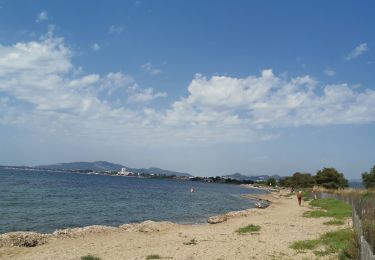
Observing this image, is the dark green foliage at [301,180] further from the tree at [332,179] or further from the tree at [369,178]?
the tree at [369,178]

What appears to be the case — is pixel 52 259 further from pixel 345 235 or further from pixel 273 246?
pixel 345 235

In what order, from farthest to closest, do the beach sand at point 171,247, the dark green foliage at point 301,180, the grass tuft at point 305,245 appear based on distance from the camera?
1. the dark green foliage at point 301,180
2. the grass tuft at point 305,245
3. the beach sand at point 171,247

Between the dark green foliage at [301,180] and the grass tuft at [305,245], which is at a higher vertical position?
the dark green foliage at [301,180]

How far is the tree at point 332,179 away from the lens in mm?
91375

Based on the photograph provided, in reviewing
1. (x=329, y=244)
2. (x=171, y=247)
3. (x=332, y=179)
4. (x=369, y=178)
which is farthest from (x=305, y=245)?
(x=332, y=179)

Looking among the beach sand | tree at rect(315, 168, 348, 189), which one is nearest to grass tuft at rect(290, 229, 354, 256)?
the beach sand

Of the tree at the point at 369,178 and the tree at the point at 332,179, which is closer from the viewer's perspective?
the tree at the point at 369,178

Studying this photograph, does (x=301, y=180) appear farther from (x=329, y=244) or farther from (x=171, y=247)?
(x=329, y=244)

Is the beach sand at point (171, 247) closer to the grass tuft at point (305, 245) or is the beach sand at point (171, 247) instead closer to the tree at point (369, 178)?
the grass tuft at point (305, 245)

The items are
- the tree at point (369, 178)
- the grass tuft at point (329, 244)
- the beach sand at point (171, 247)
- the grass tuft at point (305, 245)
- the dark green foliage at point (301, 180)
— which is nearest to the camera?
the grass tuft at point (329, 244)

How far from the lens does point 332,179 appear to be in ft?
303

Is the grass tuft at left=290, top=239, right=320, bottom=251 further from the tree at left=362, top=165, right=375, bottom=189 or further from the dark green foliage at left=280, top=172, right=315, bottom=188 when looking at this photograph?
the dark green foliage at left=280, top=172, right=315, bottom=188

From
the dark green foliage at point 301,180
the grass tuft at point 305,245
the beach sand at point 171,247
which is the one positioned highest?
the dark green foliage at point 301,180

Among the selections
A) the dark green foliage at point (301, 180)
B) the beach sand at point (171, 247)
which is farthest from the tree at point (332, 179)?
the beach sand at point (171, 247)
